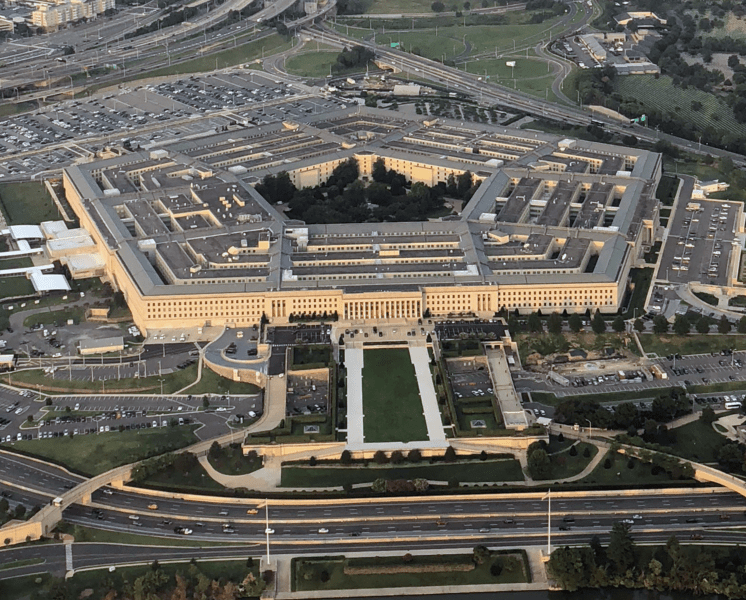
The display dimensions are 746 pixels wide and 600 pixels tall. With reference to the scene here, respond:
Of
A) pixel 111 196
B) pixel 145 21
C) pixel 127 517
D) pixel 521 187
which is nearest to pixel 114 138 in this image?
pixel 111 196

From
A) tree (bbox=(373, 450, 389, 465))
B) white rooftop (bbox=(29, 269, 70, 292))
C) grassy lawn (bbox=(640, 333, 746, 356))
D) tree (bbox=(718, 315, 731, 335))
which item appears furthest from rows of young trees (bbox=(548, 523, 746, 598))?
white rooftop (bbox=(29, 269, 70, 292))

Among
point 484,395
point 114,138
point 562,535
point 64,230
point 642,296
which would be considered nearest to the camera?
point 562,535

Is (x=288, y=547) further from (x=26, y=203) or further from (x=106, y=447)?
(x=26, y=203)

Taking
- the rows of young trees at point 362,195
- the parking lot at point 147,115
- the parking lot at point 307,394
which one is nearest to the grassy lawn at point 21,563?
the parking lot at point 307,394

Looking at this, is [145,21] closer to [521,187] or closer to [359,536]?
[521,187]

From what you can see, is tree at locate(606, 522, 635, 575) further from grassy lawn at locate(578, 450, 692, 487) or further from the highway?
grassy lawn at locate(578, 450, 692, 487)

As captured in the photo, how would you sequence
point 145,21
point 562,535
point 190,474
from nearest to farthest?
point 562,535, point 190,474, point 145,21

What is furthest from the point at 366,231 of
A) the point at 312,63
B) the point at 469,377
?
the point at 312,63
